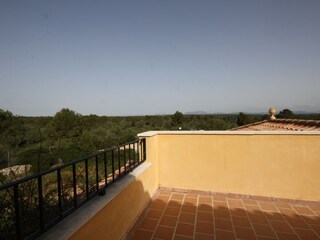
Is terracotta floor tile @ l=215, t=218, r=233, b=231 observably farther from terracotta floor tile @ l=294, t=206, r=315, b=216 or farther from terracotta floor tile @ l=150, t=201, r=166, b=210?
terracotta floor tile @ l=294, t=206, r=315, b=216

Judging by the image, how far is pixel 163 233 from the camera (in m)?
2.63

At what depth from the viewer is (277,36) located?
5.73 meters

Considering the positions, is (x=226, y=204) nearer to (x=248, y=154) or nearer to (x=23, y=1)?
(x=248, y=154)

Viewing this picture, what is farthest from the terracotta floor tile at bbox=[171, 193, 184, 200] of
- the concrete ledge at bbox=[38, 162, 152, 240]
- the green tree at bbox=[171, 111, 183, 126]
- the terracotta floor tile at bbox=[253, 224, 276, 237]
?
the green tree at bbox=[171, 111, 183, 126]

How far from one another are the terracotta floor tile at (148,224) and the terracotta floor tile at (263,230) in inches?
54.6

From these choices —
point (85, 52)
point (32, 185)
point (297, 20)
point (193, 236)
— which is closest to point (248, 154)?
point (193, 236)

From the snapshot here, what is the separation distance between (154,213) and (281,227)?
5.99ft

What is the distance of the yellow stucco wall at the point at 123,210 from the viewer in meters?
1.73

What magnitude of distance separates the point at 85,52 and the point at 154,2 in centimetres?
384

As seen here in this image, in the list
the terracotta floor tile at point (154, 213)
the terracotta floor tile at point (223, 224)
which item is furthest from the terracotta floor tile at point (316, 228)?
the terracotta floor tile at point (154, 213)

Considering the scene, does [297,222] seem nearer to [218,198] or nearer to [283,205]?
[283,205]

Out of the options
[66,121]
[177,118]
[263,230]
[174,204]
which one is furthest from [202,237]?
[177,118]

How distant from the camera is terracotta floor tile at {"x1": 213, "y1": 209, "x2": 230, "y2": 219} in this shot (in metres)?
3.04

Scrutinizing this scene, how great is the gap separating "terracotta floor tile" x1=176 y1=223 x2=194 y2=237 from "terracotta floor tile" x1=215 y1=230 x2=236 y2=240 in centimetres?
33
